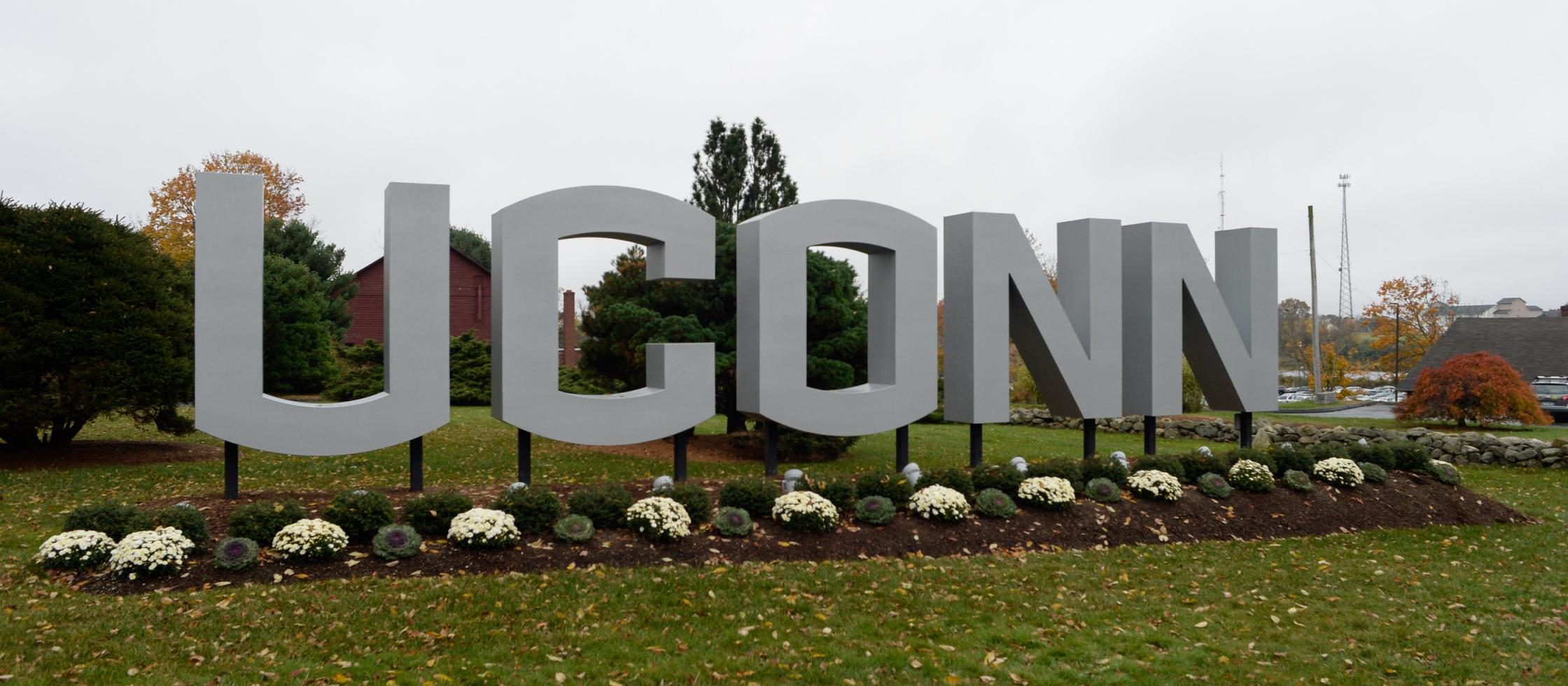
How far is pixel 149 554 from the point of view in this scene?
7.09 metres

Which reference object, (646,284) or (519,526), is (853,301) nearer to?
(646,284)

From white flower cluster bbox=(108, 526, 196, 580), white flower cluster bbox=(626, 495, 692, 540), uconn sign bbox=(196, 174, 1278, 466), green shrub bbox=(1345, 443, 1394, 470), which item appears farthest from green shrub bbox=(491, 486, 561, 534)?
green shrub bbox=(1345, 443, 1394, 470)

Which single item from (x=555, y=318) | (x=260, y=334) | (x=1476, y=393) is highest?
(x=555, y=318)

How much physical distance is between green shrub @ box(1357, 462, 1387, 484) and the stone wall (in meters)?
2.22

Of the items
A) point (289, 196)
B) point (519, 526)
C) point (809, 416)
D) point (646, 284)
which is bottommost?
point (519, 526)

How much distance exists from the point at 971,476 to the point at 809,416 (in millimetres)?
2079

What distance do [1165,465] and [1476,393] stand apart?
13.6 m

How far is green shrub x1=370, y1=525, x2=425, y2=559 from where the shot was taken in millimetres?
7570

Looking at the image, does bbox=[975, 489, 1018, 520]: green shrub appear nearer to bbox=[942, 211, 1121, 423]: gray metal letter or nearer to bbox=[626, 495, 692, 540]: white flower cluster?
bbox=[942, 211, 1121, 423]: gray metal letter

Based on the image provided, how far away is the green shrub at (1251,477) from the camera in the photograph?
11.1 meters

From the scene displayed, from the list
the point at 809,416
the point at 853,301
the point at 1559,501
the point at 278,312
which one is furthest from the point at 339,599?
the point at 278,312

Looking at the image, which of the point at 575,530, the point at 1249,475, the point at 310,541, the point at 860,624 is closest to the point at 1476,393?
the point at 1249,475

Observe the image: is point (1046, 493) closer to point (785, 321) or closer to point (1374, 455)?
point (785, 321)

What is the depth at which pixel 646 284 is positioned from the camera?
15.7m
